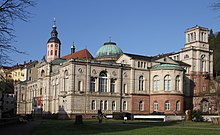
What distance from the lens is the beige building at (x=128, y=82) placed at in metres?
76.4

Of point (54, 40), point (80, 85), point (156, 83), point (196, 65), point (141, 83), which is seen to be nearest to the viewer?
point (80, 85)

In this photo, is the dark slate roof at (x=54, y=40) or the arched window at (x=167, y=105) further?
the dark slate roof at (x=54, y=40)

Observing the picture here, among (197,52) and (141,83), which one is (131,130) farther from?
(197,52)

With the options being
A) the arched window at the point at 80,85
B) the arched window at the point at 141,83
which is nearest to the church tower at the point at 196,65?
the arched window at the point at 141,83

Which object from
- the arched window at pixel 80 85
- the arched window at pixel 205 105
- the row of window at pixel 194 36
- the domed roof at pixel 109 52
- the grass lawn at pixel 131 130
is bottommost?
the arched window at pixel 205 105

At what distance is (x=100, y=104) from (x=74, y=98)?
21.8 ft

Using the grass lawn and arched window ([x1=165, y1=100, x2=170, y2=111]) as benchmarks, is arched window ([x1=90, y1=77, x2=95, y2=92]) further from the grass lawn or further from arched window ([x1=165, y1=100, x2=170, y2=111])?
the grass lawn

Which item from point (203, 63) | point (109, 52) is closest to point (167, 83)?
point (203, 63)

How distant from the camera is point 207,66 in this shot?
302ft

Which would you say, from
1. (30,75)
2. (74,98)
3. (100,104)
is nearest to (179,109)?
(100,104)

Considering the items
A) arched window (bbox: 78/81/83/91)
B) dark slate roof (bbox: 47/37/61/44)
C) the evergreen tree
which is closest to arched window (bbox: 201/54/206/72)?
the evergreen tree

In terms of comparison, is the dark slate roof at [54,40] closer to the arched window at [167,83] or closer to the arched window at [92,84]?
the arched window at [92,84]

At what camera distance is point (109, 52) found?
9806 centimetres

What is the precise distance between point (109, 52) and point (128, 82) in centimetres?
1734
